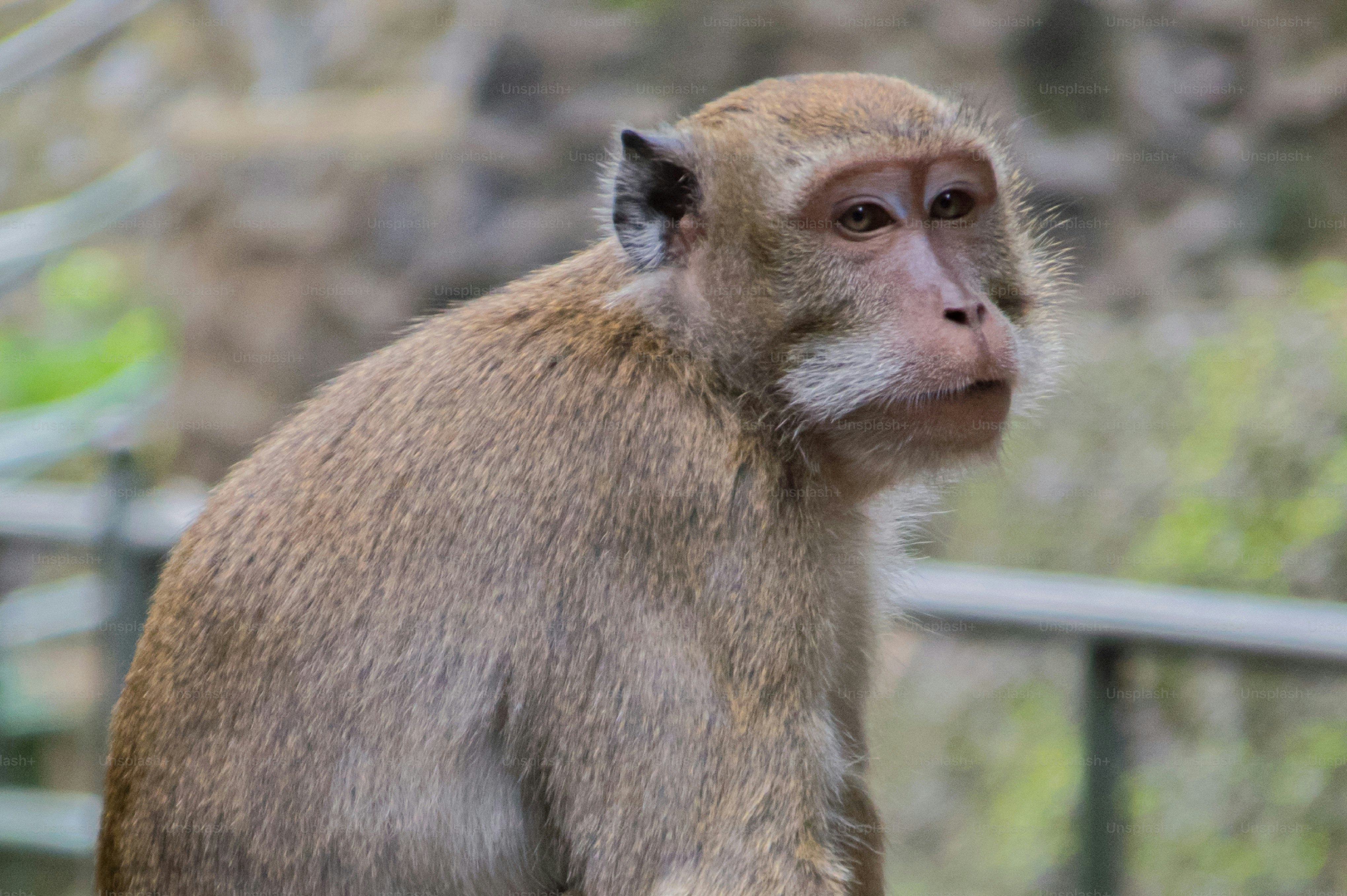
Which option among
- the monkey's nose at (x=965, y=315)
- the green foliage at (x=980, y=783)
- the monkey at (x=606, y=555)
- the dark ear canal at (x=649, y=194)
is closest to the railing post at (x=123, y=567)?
the monkey at (x=606, y=555)

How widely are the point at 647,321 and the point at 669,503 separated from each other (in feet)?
1.40

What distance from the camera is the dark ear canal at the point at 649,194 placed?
2854 mm

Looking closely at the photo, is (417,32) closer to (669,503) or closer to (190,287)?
(190,287)

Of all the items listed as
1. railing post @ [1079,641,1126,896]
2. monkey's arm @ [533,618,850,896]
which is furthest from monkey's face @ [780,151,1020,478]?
railing post @ [1079,641,1126,896]

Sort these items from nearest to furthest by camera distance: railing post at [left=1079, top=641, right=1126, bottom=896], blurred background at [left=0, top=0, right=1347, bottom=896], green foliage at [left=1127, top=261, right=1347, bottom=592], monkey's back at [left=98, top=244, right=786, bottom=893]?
monkey's back at [left=98, top=244, right=786, bottom=893], railing post at [left=1079, top=641, right=1126, bottom=896], blurred background at [left=0, top=0, right=1347, bottom=896], green foliage at [left=1127, top=261, right=1347, bottom=592]

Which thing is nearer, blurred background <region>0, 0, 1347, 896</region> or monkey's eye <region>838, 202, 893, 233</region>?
monkey's eye <region>838, 202, 893, 233</region>

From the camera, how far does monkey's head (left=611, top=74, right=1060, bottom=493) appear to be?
2.78 meters

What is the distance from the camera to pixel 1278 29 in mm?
7863

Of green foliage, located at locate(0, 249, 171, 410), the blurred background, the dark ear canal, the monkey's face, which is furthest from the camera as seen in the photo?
green foliage, located at locate(0, 249, 171, 410)

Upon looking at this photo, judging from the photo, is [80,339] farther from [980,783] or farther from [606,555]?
[606,555]

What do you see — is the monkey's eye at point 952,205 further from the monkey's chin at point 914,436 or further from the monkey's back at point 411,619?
the monkey's back at point 411,619

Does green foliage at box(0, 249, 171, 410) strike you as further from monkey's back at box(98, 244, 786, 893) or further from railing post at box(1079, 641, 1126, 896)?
railing post at box(1079, 641, 1126, 896)

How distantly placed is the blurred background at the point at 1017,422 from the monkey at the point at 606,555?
1.72ft

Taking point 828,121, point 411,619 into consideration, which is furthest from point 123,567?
point 828,121
